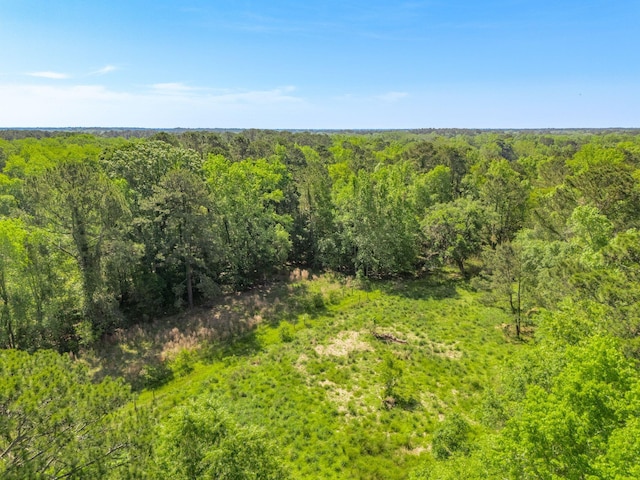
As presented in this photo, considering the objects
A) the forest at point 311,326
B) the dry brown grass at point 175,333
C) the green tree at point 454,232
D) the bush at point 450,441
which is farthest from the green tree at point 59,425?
the green tree at point 454,232

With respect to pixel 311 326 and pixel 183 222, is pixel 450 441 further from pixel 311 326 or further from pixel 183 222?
pixel 183 222

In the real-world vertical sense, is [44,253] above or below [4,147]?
below

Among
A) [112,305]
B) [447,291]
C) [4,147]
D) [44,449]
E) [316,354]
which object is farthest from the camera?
[4,147]

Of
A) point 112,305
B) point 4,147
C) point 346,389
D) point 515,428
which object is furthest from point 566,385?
point 4,147

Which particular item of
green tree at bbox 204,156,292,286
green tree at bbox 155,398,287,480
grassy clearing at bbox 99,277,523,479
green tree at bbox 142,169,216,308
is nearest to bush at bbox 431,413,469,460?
grassy clearing at bbox 99,277,523,479

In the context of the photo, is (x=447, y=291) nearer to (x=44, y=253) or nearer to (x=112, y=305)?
(x=112, y=305)

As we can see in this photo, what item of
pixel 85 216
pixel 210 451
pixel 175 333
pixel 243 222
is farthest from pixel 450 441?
pixel 243 222

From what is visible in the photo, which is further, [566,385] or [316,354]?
[316,354]
